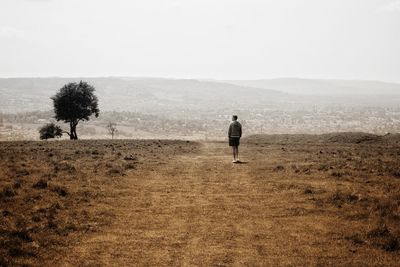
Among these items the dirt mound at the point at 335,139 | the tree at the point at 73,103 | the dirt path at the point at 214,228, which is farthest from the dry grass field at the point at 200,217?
the tree at the point at 73,103

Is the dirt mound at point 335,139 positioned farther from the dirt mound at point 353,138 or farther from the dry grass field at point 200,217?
the dry grass field at point 200,217

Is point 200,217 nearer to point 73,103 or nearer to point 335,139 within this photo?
point 335,139

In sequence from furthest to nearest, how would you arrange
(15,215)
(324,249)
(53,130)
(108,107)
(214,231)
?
(108,107) → (53,130) → (15,215) → (214,231) → (324,249)

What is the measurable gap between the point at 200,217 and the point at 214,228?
991 mm

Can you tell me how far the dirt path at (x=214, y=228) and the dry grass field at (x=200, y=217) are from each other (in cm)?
2

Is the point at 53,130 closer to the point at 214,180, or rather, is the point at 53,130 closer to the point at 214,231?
the point at 214,180

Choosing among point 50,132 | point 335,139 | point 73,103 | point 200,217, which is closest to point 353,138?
point 335,139

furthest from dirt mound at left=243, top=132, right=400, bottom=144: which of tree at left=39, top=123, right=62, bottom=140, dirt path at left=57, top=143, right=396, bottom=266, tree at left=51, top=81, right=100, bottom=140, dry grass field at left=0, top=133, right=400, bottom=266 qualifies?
dirt path at left=57, top=143, right=396, bottom=266

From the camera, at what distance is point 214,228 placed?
9438mm

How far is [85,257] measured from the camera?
7727 millimetres

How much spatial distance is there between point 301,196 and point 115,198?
562cm

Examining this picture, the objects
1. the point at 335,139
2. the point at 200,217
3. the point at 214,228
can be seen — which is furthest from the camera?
the point at 335,139

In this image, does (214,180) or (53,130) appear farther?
(53,130)

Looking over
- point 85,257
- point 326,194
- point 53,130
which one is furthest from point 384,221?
point 53,130
